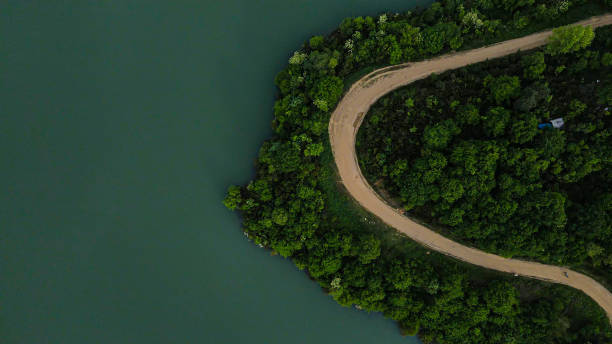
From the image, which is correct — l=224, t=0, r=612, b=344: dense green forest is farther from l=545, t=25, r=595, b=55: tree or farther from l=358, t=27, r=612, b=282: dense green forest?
l=358, t=27, r=612, b=282: dense green forest

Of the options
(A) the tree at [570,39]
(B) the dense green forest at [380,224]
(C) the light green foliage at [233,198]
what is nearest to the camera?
(A) the tree at [570,39]

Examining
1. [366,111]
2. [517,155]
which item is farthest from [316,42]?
[517,155]

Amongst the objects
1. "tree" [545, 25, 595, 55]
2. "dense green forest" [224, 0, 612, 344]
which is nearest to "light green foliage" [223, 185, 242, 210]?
"dense green forest" [224, 0, 612, 344]

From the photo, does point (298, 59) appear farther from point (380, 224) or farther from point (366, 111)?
point (380, 224)

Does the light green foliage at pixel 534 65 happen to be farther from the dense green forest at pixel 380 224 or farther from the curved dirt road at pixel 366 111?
the curved dirt road at pixel 366 111

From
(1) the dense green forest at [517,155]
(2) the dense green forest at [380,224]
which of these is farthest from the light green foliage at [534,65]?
(2) the dense green forest at [380,224]

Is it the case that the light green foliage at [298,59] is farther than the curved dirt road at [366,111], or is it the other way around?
the light green foliage at [298,59]

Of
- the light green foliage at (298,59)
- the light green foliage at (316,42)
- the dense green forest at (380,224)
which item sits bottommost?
the dense green forest at (380,224)

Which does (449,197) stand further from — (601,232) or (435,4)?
(435,4)
